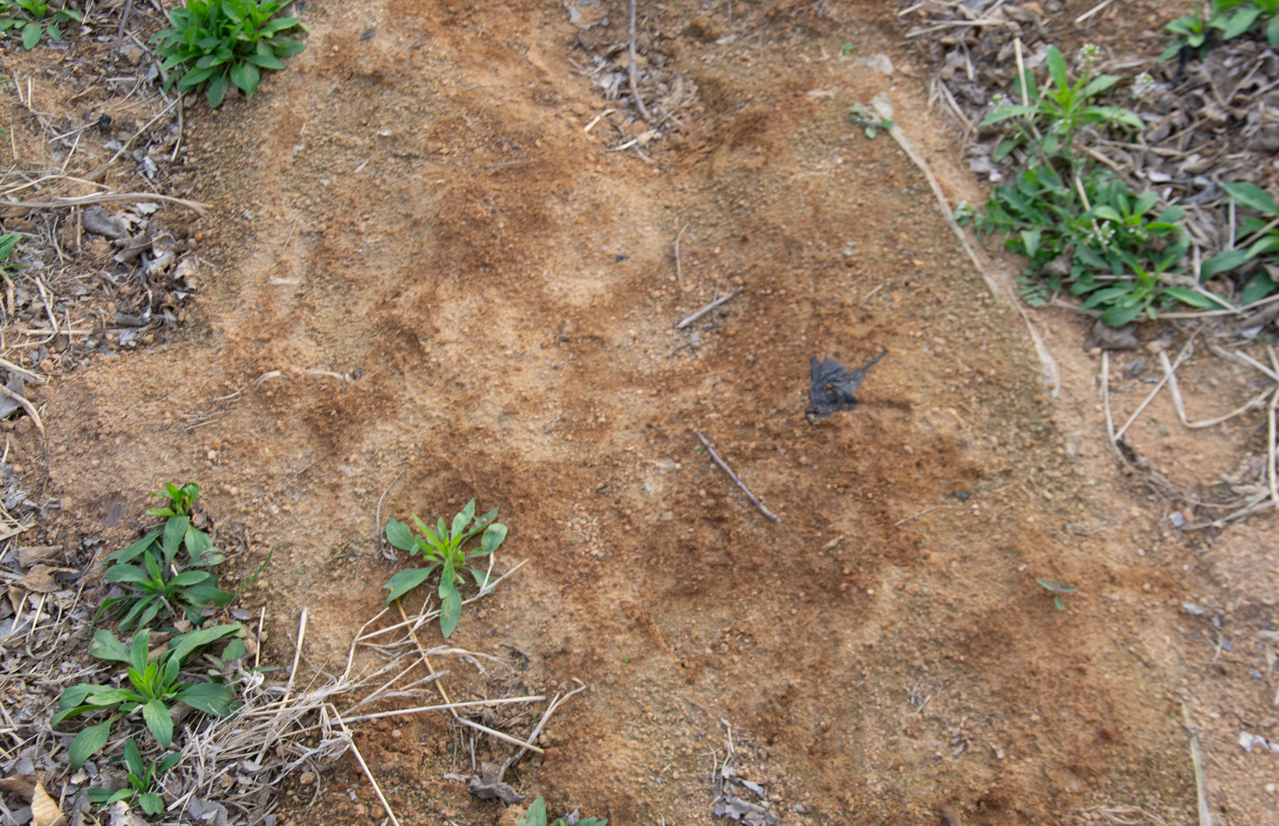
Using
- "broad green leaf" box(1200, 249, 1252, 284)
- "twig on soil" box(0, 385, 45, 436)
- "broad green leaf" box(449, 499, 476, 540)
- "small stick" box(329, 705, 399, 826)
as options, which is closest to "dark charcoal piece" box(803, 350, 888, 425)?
"broad green leaf" box(1200, 249, 1252, 284)

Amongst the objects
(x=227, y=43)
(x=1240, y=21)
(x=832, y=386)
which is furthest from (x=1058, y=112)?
(x=227, y=43)

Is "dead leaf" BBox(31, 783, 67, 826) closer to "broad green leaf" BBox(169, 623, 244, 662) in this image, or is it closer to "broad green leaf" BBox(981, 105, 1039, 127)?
"broad green leaf" BBox(169, 623, 244, 662)

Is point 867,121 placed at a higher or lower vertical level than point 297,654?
higher

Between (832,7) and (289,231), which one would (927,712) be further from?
(289,231)

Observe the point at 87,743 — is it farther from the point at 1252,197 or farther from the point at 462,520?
the point at 1252,197

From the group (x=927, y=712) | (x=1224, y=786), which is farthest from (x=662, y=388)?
(x=1224, y=786)
